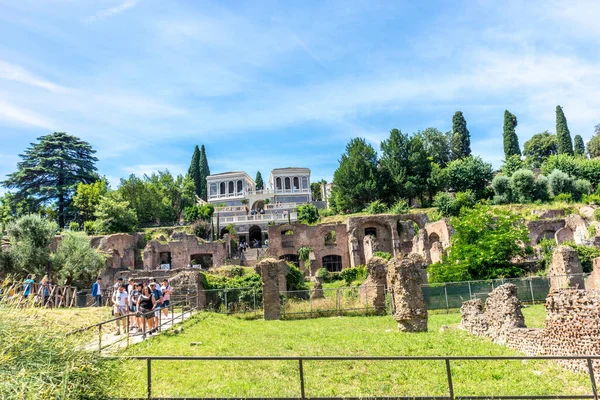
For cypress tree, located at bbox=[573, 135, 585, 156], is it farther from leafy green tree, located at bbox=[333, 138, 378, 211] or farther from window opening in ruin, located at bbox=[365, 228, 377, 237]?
window opening in ruin, located at bbox=[365, 228, 377, 237]

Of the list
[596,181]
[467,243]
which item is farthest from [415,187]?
[467,243]

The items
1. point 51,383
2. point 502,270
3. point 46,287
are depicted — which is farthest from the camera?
point 502,270

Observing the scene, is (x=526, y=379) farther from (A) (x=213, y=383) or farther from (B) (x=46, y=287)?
(B) (x=46, y=287)

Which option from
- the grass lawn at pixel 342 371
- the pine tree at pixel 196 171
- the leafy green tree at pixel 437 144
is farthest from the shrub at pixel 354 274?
the pine tree at pixel 196 171

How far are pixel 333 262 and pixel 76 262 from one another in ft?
76.5

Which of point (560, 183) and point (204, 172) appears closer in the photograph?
point (560, 183)

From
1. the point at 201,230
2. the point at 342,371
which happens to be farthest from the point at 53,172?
the point at 342,371

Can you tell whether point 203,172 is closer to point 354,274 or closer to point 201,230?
point 201,230

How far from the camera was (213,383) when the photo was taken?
7.53 m

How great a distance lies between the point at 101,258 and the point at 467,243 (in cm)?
2575

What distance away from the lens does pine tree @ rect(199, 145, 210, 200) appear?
252ft

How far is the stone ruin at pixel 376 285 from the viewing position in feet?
66.3

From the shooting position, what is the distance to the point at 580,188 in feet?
158

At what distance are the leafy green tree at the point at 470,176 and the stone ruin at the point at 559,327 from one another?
148ft
